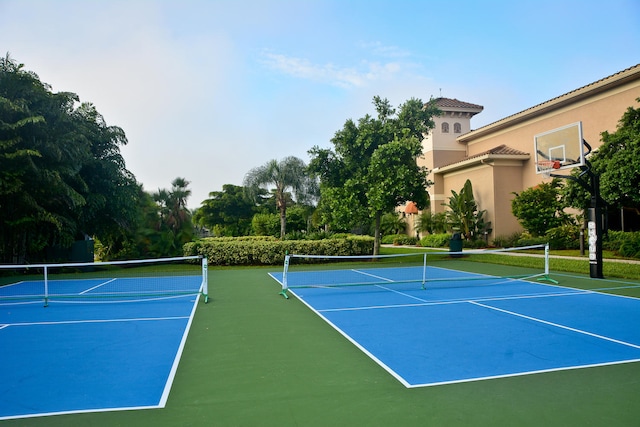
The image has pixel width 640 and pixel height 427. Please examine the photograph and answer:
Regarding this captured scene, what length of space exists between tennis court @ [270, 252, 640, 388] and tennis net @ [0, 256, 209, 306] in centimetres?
378

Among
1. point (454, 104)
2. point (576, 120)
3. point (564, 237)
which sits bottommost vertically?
point (564, 237)

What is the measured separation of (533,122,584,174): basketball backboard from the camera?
13.8 metres

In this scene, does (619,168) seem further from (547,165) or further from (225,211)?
(225,211)

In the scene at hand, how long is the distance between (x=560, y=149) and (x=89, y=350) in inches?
580

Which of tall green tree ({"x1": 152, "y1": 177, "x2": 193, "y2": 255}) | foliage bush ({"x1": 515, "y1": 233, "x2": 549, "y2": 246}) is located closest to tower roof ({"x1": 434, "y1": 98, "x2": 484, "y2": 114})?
foliage bush ({"x1": 515, "y1": 233, "x2": 549, "y2": 246})

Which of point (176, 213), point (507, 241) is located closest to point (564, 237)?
point (507, 241)

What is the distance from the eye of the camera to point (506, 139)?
28500mm

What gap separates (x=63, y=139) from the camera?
53.3ft

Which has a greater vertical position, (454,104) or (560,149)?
(454,104)

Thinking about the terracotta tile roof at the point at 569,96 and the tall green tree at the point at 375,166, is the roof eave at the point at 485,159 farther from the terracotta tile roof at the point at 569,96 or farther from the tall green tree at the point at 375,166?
the tall green tree at the point at 375,166

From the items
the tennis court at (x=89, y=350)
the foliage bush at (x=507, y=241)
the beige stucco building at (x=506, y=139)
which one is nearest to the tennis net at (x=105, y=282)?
the tennis court at (x=89, y=350)

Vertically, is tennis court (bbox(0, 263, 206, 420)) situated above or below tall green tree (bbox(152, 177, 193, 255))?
below

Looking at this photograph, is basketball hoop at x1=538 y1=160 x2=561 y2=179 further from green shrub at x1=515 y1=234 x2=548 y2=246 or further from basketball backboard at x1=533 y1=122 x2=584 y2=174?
green shrub at x1=515 y1=234 x2=548 y2=246

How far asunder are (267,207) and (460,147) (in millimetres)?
21780
